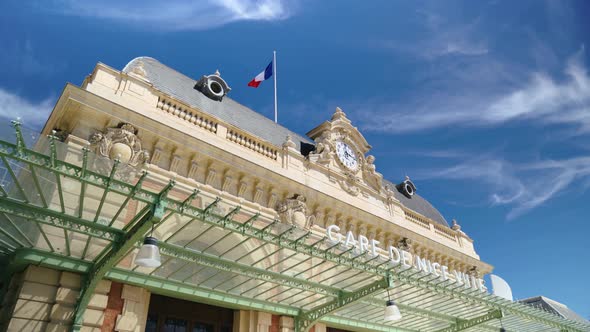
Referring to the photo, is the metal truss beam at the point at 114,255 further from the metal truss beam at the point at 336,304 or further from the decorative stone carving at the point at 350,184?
the decorative stone carving at the point at 350,184

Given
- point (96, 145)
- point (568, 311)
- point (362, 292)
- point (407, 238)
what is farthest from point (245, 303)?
point (568, 311)

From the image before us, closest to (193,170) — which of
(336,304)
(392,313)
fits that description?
(336,304)

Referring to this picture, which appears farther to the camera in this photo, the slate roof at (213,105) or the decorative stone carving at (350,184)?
the decorative stone carving at (350,184)

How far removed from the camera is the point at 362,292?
472 inches

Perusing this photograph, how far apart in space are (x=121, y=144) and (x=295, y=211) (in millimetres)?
6419

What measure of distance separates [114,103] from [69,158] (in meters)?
2.17

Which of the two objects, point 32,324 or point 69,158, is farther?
point 69,158

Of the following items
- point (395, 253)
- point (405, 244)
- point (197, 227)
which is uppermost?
point (405, 244)

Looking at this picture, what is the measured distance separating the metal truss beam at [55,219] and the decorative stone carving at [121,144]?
3056 mm

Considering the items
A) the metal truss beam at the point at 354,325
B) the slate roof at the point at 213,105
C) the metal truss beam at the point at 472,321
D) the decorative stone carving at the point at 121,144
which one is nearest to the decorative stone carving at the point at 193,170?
the decorative stone carving at the point at 121,144

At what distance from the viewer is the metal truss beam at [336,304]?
11.6 meters

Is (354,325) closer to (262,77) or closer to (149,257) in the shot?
(149,257)

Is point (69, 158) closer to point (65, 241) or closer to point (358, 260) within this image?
point (65, 241)

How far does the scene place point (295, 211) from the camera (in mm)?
15703
